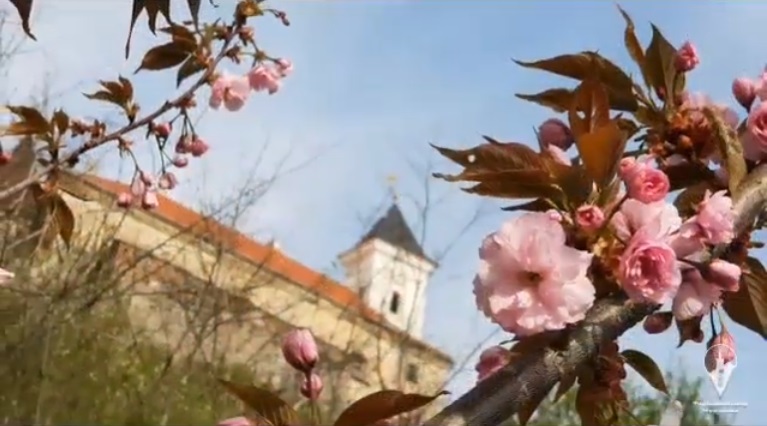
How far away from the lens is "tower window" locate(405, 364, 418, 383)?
709 cm

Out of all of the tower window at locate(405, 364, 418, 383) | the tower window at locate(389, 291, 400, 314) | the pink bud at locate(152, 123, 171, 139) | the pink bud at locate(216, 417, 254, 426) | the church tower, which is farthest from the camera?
the tower window at locate(389, 291, 400, 314)

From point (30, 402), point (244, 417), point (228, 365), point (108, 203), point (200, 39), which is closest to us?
point (244, 417)

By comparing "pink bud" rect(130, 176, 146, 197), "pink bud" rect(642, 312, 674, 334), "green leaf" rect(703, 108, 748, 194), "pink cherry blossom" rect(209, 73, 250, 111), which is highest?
"pink cherry blossom" rect(209, 73, 250, 111)

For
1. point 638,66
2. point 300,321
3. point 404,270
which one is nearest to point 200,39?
point 638,66

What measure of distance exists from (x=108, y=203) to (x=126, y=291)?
56cm

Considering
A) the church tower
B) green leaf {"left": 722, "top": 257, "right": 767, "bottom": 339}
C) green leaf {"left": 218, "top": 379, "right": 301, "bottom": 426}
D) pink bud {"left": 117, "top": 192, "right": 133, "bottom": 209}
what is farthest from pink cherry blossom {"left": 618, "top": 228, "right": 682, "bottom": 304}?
the church tower

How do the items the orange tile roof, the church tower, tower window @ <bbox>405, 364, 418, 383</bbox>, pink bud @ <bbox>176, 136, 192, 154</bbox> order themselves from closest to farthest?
pink bud @ <bbox>176, 136, 192, 154</bbox>
the orange tile roof
tower window @ <bbox>405, 364, 418, 383</bbox>
the church tower

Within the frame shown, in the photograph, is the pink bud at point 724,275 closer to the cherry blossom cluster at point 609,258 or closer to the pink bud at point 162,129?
the cherry blossom cluster at point 609,258

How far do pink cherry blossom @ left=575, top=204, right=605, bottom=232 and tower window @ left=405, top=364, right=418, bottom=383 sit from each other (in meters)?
6.45

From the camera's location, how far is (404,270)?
11781mm

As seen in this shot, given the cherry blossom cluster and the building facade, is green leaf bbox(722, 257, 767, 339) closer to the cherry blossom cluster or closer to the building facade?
the cherry blossom cluster

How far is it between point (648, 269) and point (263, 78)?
1.82 metres

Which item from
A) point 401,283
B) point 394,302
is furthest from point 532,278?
point 401,283

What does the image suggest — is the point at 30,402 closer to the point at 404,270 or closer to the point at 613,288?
the point at 613,288
